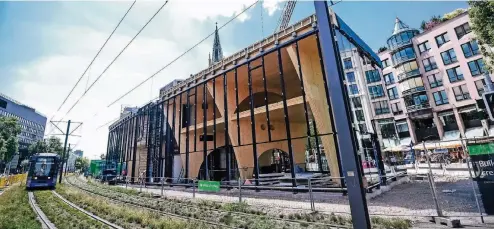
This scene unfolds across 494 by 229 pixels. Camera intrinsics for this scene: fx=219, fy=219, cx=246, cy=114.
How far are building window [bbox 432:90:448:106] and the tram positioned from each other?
49.1 meters

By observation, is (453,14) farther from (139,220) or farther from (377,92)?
(139,220)

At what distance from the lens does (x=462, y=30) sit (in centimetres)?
2988

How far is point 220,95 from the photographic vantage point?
20391 mm

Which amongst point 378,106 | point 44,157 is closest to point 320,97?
point 44,157

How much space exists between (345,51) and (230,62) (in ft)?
30.8

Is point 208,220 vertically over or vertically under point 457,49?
under

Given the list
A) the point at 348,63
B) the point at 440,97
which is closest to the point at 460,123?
the point at 440,97

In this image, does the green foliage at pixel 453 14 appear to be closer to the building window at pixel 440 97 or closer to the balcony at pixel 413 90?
the balcony at pixel 413 90

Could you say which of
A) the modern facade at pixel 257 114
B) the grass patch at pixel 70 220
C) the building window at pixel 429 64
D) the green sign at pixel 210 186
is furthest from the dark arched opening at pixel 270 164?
the building window at pixel 429 64

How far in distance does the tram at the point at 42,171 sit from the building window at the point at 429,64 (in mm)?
50375

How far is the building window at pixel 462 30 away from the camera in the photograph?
2934 centimetres

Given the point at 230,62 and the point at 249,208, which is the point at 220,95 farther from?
the point at 249,208

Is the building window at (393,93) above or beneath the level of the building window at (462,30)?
beneath

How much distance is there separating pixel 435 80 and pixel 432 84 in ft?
2.20
